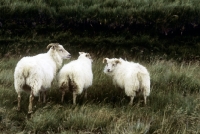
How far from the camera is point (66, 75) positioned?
8.01 metres

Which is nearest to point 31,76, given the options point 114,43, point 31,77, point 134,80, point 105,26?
point 31,77

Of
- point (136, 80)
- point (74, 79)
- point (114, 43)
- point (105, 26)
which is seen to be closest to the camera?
point (74, 79)

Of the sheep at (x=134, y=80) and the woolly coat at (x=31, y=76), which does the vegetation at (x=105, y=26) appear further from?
the woolly coat at (x=31, y=76)

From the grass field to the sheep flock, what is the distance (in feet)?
0.93

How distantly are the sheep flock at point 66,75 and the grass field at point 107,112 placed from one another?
0.93 feet

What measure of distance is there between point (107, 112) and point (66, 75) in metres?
1.39

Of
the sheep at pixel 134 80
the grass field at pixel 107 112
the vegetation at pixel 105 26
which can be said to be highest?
the vegetation at pixel 105 26

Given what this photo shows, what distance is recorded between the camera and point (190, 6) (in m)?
17.3

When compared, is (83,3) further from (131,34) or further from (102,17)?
(131,34)

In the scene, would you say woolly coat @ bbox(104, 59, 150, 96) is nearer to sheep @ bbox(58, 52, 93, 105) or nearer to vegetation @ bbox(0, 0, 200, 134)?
vegetation @ bbox(0, 0, 200, 134)

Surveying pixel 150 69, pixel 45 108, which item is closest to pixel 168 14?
pixel 150 69

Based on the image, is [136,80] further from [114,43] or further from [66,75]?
[114,43]

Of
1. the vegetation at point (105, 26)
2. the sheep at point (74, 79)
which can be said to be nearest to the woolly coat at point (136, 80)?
the sheep at point (74, 79)

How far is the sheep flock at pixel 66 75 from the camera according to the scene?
729 cm
